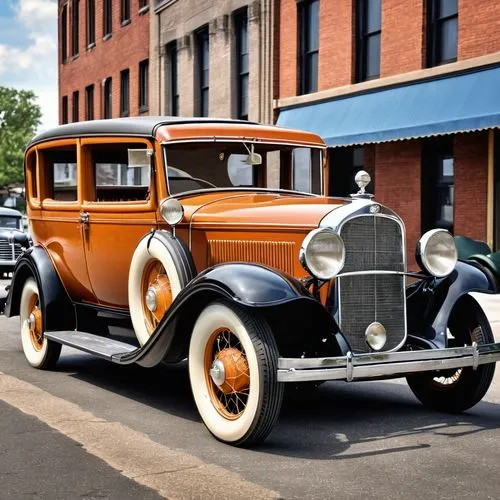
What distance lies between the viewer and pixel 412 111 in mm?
17109

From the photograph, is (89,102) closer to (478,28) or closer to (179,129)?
(478,28)

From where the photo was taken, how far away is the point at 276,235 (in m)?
6.33

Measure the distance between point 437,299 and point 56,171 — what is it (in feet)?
13.2

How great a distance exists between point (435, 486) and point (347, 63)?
15721 millimetres

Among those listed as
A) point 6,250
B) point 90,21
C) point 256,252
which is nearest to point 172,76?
point 6,250

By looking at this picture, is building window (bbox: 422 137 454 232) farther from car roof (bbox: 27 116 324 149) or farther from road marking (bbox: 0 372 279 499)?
road marking (bbox: 0 372 279 499)

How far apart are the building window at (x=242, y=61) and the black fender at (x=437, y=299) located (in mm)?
17562

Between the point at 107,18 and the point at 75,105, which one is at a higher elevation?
the point at 107,18

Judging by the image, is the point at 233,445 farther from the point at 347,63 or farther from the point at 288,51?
the point at 288,51

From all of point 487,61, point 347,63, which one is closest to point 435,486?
point 487,61

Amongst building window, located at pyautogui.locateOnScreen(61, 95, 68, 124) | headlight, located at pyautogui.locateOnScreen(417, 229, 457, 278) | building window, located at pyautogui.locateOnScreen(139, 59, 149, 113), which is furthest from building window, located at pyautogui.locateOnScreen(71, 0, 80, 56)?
headlight, located at pyautogui.locateOnScreen(417, 229, 457, 278)

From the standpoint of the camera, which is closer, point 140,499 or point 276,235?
point 140,499

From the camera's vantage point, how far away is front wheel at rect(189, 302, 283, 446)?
5.43 meters

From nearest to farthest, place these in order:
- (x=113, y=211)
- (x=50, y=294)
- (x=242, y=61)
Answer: (x=113, y=211), (x=50, y=294), (x=242, y=61)
